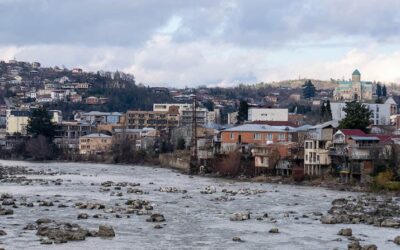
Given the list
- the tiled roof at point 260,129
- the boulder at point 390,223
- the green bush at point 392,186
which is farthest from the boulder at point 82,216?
the tiled roof at point 260,129

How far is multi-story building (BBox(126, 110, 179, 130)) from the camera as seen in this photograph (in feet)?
399

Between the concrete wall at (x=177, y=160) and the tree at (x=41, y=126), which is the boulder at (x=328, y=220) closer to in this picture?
the concrete wall at (x=177, y=160)

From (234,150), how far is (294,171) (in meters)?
10.0

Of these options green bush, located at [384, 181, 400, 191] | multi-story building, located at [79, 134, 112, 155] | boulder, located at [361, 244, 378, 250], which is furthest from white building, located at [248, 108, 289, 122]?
boulder, located at [361, 244, 378, 250]

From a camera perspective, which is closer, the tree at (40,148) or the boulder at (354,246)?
the boulder at (354,246)

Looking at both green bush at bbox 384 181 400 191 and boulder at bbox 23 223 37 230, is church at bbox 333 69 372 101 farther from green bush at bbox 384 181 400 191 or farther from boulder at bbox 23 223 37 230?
boulder at bbox 23 223 37 230

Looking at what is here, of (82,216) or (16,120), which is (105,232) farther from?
(16,120)

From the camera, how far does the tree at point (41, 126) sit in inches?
3969

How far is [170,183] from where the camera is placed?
57.6 m

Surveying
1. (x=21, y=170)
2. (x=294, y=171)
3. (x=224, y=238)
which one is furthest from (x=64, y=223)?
(x=21, y=170)

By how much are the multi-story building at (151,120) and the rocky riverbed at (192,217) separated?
67.3 meters

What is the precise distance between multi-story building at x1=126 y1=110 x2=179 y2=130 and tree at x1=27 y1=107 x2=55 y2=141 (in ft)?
70.9

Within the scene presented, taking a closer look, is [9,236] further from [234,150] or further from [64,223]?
[234,150]

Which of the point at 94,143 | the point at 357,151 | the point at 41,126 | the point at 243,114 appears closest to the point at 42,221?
the point at 357,151
